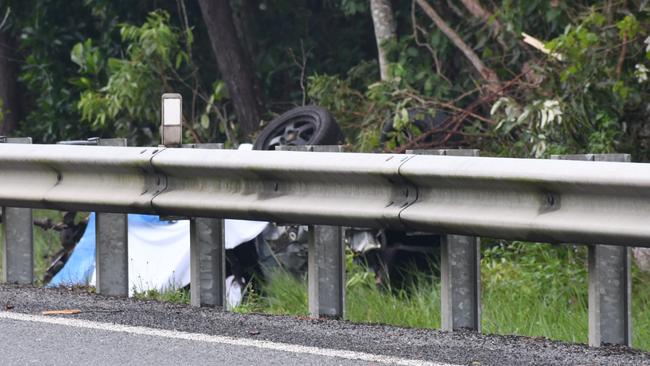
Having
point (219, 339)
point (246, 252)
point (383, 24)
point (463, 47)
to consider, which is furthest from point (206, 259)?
point (383, 24)

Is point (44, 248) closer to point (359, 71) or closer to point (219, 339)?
point (359, 71)

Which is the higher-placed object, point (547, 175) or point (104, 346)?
point (547, 175)

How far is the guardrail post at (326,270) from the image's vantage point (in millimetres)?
5805

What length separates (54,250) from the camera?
10.7 metres

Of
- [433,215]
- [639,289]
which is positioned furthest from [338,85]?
[433,215]

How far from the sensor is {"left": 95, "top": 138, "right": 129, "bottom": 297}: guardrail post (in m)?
6.35

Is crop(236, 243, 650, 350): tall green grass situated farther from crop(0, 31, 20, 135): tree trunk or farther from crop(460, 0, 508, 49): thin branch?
crop(0, 31, 20, 135): tree trunk

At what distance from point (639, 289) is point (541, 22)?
165 inches

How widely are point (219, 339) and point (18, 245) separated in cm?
188

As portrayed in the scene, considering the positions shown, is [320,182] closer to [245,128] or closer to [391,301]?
[391,301]

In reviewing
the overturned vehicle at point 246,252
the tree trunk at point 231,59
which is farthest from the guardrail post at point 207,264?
the tree trunk at point 231,59

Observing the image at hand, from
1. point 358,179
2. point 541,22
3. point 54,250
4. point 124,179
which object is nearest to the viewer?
point 358,179

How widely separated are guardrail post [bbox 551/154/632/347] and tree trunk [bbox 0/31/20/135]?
11280mm

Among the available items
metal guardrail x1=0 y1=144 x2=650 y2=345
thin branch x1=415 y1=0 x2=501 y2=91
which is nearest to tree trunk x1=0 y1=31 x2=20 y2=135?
thin branch x1=415 y1=0 x2=501 y2=91
